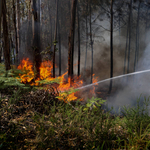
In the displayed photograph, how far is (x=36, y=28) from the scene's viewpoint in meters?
5.79

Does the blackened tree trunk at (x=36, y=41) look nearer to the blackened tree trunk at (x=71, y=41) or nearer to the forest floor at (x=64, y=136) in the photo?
the blackened tree trunk at (x=71, y=41)

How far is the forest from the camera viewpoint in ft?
5.21

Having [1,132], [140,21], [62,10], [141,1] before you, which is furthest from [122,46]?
[1,132]

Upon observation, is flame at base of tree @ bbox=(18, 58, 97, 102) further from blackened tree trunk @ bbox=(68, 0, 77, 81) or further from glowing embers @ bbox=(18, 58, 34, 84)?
blackened tree trunk @ bbox=(68, 0, 77, 81)

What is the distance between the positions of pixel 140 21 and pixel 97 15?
1.14 metres

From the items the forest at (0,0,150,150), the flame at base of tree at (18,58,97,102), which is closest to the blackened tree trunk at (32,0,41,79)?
Answer: the forest at (0,0,150,150)

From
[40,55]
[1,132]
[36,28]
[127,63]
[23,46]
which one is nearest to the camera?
[1,132]

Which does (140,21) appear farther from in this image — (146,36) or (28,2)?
(28,2)

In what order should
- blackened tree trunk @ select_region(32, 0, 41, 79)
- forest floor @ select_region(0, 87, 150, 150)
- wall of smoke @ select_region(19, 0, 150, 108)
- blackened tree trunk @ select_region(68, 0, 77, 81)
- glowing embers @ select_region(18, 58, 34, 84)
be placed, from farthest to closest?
blackened tree trunk @ select_region(32, 0, 41, 79)
glowing embers @ select_region(18, 58, 34, 84)
blackened tree trunk @ select_region(68, 0, 77, 81)
wall of smoke @ select_region(19, 0, 150, 108)
forest floor @ select_region(0, 87, 150, 150)

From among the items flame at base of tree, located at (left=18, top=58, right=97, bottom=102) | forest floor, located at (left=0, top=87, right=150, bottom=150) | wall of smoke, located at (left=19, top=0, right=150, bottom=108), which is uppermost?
wall of smoke, located at (left=19, top=0, right=150, bottom=108)

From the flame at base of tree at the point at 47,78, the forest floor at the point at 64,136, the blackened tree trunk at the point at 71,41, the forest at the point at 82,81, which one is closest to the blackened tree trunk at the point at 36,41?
the forest at the point at 82,81

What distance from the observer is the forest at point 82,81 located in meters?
1.59

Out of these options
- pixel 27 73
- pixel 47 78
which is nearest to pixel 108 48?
pixel 47 78

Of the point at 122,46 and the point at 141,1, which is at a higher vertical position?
the point at 141,1
